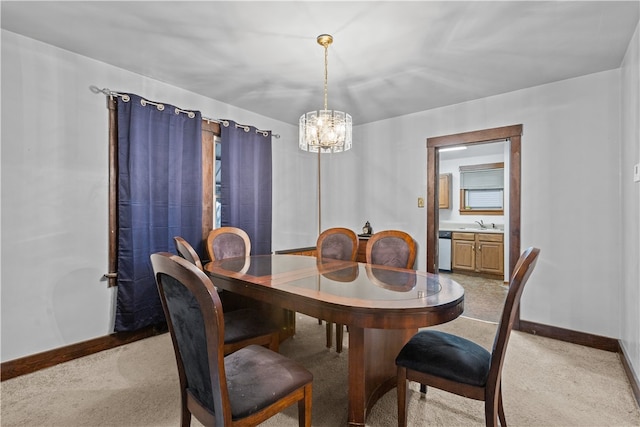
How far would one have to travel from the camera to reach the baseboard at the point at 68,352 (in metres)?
2.23

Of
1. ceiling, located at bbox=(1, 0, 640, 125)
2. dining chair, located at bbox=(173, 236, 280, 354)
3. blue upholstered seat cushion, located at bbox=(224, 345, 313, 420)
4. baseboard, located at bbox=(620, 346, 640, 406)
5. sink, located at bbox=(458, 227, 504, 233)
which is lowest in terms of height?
baseboard, located at bbox=(620, 346, 640, 406)

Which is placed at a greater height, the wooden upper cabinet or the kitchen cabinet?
the wooden upper cabinet

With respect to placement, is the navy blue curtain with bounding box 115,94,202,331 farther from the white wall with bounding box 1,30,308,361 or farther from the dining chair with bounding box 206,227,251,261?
the dining chair with bounding box 206,227,251,261

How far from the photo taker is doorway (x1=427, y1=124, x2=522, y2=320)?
10.7 ft

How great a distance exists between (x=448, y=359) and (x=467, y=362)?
0.28ft

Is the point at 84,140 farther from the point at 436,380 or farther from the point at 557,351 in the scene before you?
the point at 557,351

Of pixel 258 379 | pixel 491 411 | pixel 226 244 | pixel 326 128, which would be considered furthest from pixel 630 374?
pixel 226 244

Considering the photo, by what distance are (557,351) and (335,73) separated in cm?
320

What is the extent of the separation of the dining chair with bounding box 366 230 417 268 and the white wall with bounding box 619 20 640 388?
150cm

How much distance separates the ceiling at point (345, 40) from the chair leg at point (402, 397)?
7.08 ft

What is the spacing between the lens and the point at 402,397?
1.59 metres

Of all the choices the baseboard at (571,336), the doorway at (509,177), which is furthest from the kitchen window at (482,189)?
the baseboard at (571,336)

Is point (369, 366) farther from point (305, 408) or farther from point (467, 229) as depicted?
point (467, 229)

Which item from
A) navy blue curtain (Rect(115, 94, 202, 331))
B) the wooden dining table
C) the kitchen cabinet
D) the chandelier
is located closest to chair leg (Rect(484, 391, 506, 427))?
the wooden dining table
